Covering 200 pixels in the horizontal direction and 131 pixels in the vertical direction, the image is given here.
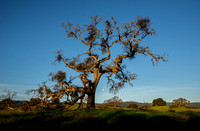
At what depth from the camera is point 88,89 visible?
20.9 m

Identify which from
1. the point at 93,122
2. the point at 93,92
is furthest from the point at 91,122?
the point at 93,92

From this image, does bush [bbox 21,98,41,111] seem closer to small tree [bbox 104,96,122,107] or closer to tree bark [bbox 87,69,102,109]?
tree bark [bbox 87,69,102,109]

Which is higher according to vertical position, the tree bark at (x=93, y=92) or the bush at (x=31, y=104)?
the tree bark at (x=93, y=92)

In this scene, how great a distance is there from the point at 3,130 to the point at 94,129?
3.73 metres

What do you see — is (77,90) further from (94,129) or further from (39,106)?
(94,129)

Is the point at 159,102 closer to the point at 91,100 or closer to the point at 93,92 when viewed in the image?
the point at 93,92

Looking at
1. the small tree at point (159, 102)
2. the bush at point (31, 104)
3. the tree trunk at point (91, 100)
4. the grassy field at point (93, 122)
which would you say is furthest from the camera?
the small tree at point (159, 102)

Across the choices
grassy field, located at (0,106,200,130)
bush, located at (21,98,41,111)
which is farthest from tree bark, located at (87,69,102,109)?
grassy field, located at (0,106,200,130)

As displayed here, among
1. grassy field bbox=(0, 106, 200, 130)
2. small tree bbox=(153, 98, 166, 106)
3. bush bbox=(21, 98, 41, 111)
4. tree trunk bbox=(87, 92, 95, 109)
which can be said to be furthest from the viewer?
small tree bbox=(153, 98, 166, 106)

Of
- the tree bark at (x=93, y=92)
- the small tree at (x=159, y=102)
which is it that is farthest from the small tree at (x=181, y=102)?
the tree bark at (x=93, y=92)

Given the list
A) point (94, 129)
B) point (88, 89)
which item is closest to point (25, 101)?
point (88, 89)

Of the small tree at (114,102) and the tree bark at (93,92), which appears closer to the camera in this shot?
the tree bark at (93,92)

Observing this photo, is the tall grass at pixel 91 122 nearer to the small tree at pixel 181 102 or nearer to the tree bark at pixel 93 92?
the tree bark at pixel 93 92

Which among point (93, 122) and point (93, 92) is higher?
point (93, 92)
